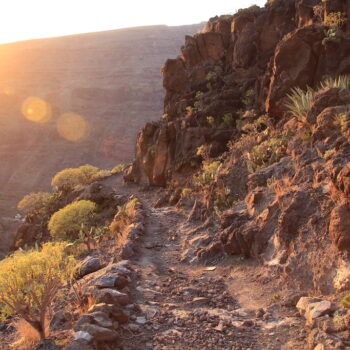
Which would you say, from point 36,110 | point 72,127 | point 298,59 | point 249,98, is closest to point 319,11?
point 298,59

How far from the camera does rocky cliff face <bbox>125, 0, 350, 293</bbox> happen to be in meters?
7.01

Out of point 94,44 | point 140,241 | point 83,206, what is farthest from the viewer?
point 94,44

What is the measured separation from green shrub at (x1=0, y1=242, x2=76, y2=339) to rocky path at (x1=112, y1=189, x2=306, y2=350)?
1479 millimetres

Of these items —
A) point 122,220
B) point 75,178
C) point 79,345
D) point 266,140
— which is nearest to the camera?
point 79,345

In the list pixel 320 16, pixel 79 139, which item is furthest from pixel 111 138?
pixel 320 16

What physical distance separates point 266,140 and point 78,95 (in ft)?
294

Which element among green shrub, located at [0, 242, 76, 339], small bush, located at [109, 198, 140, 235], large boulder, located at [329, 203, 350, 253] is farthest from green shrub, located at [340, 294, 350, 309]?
small bush, located at [109, 198, 140, 235]

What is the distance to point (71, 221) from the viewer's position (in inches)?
829

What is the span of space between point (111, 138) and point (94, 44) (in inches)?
2396

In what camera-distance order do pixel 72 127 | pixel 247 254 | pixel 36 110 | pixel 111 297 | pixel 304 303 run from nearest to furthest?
1. pixel 304 303
2. pixel 111 297
3. pixel 247 254
4. pixel 72 127
5. pixel 36 110

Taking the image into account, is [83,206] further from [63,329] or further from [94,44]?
[94,44]

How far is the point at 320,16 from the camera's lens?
18891 mm

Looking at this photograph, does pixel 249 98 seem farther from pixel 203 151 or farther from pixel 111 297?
pixel 111 297

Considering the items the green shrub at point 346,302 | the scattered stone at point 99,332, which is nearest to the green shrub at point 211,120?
the green shrub at point 346,302
